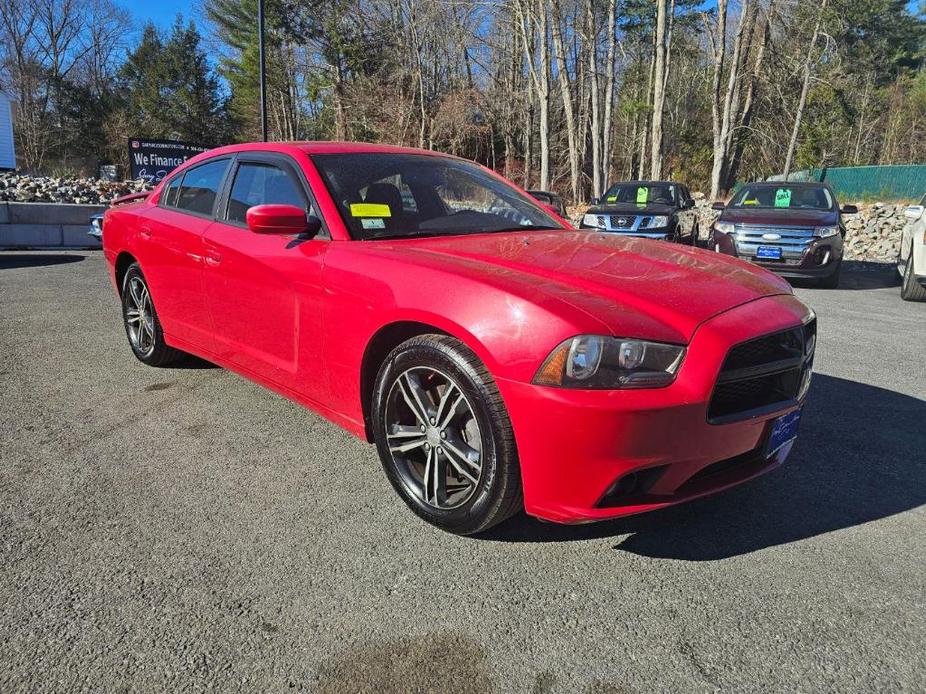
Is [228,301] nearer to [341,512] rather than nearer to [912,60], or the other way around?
[341,512]

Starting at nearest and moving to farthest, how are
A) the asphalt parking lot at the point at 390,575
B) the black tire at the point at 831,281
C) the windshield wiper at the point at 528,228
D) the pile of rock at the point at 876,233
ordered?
the asphalt parking lot at the point at 390,575
the windshield wiper at the point at 528,228
the black tire at the point at 831,281
the pile of rock at the point at 876,233

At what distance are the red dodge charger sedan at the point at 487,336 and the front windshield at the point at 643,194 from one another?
1002 cm

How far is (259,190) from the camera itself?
141 inches

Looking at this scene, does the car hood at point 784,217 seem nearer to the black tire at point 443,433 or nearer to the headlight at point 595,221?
the headlight at point 595,221

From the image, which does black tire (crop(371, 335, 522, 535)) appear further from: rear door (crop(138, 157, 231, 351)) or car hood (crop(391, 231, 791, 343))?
rear door (crop(138, 157, 231, 351))

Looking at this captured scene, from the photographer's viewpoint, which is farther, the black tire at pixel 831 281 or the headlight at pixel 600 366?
the black tire at pixel 831 281

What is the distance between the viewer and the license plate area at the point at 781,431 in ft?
8.02

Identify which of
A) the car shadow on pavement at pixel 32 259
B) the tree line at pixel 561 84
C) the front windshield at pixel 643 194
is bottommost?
the car shadow on pavement at pixel 32 259

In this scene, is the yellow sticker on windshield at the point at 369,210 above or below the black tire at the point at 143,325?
above

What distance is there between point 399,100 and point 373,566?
33124mm

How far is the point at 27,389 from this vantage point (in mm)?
4191

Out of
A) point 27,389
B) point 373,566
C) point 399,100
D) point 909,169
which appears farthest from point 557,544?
point 399,100

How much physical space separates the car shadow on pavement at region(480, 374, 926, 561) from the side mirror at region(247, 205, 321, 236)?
62.4 inches

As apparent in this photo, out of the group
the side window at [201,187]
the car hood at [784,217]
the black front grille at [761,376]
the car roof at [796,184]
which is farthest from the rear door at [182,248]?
the car roof at [796,184]
